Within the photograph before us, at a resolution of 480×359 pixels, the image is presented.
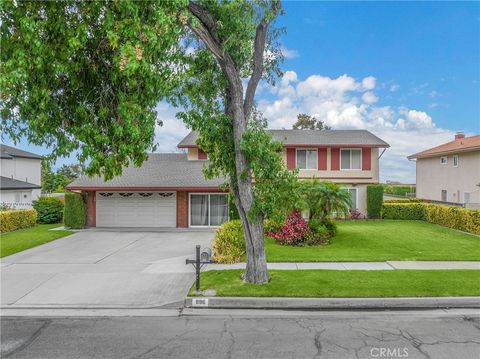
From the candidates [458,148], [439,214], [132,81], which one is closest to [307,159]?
[439,214]

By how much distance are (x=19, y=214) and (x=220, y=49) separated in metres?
17.3

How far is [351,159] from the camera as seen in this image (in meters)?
22.4

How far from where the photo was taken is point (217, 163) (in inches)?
318

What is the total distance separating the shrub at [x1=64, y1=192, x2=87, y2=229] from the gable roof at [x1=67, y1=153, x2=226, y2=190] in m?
0.64

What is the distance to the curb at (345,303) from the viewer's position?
6.70 metres

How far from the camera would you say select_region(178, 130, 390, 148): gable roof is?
71.5 ft

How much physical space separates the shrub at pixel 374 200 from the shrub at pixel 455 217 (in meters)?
2.90

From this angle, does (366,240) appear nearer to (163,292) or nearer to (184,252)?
(184,252)

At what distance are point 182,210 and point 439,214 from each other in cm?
1549

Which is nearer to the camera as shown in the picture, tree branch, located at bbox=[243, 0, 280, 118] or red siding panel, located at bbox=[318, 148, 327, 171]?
tree branch, located at bbox=[243, 0, 280, 118]

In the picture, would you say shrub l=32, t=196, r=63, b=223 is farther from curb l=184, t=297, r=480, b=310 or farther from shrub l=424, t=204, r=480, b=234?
shrub l=424, t=204, r=480, b=234

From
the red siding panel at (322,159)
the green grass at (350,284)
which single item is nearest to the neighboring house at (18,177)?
the green grass at (350,284)

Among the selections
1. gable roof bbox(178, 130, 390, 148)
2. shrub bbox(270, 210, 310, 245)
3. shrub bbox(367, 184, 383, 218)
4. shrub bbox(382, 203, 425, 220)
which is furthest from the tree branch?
shrub bbox(382, 203, 425, 220)

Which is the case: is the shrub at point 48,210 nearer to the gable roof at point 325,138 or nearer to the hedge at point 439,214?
the gable roof at point 325,138
